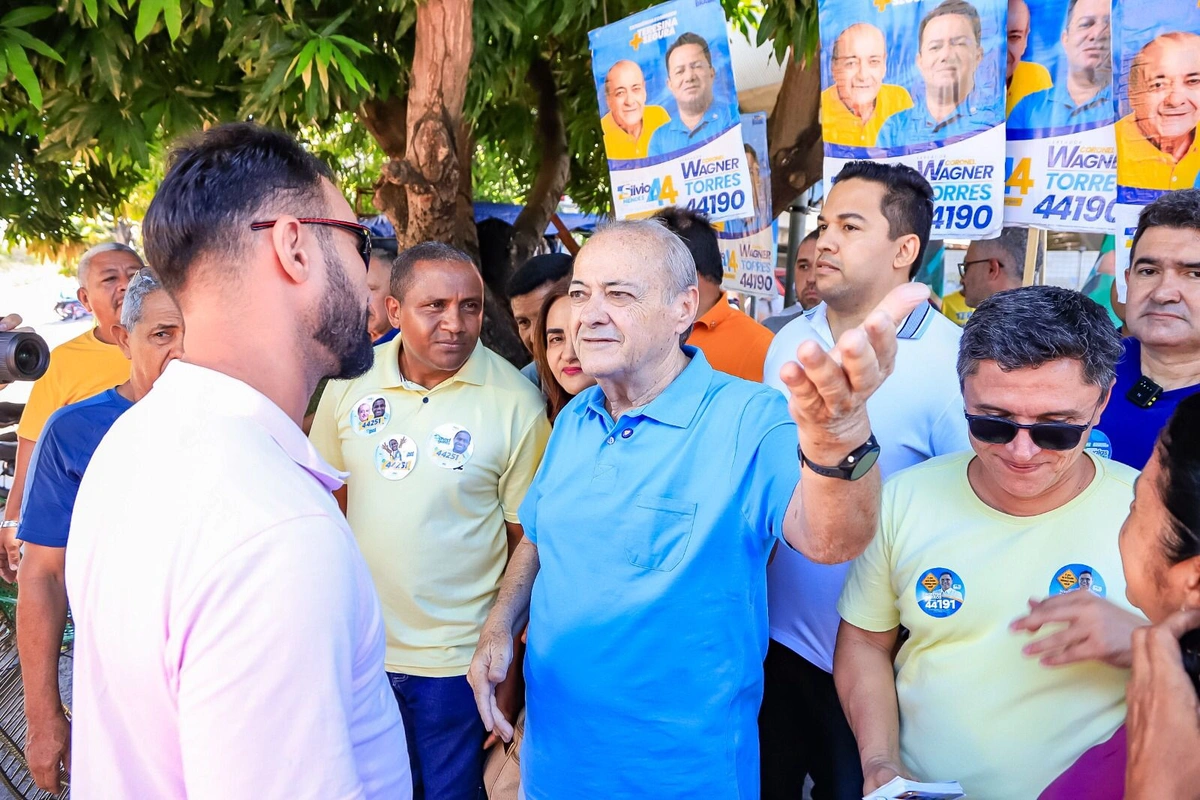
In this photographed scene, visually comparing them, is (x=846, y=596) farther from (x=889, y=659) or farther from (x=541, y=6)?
(x=541, y=6)

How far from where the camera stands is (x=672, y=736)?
1.74 m

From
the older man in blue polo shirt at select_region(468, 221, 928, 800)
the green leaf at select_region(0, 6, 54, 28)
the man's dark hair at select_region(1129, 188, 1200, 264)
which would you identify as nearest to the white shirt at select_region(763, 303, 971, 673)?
the older man in blue polo shirt at select_region(468, 221, 928, 800)

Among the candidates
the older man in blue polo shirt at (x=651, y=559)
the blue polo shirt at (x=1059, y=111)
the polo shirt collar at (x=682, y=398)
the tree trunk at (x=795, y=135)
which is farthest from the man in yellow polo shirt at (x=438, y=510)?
the tree trunk at (x=795, y=135)

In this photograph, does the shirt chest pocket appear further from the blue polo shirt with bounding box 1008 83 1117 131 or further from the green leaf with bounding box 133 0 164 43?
the green leaf with bounding box 133 0 164 43

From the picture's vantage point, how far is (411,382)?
2656 millimetres

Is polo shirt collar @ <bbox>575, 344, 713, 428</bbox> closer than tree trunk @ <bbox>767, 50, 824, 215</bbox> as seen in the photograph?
Yes

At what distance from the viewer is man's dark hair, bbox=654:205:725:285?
3.17 metres

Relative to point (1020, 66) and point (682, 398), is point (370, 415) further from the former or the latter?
point (1020, 66)

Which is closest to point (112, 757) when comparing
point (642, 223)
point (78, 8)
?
point (642, 223)

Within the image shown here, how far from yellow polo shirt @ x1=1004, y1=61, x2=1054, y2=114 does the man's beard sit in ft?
7.98

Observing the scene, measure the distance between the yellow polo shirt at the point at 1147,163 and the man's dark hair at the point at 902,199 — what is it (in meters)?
0.61

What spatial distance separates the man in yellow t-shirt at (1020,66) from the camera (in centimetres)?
278

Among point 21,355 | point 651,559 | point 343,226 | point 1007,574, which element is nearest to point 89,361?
point 21,355

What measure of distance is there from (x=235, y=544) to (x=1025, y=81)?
2.91m
